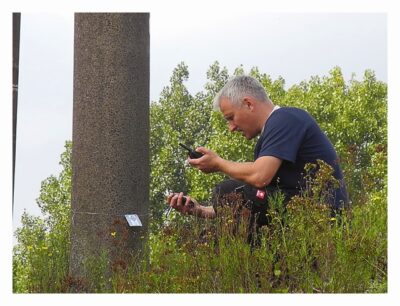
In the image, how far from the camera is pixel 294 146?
16.8 ft

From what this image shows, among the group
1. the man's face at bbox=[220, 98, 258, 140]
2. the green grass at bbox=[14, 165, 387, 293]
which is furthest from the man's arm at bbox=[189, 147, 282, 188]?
the man's face at bbox=[220, 98, 258, 140]

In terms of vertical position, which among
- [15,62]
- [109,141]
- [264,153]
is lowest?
[264,153]

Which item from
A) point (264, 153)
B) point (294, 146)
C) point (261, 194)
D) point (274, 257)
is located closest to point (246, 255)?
point (274, 257)

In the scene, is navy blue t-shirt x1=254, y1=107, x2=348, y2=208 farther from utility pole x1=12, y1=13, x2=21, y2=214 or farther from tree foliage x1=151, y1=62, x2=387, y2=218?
tree foliage x1=151, y1=62, x2=387, y2=218

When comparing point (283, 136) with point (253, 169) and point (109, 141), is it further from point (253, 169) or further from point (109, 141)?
point (109, 141)

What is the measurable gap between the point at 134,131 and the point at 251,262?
159 centimetres

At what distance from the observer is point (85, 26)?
19.0ft

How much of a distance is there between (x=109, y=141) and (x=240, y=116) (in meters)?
1.05

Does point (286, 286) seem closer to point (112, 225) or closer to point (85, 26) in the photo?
point (112, 225)

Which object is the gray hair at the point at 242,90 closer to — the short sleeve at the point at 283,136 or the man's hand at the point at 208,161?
the short sleeve at the point at 283,136

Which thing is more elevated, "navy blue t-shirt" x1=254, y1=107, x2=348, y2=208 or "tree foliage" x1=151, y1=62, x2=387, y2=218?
"tree foliage" x1=151, y1=62, x2=387, y2=218

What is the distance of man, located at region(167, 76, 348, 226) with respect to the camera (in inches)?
198

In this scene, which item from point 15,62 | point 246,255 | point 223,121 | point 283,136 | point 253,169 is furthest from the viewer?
point 223,121

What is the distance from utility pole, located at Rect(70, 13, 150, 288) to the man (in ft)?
1.33
